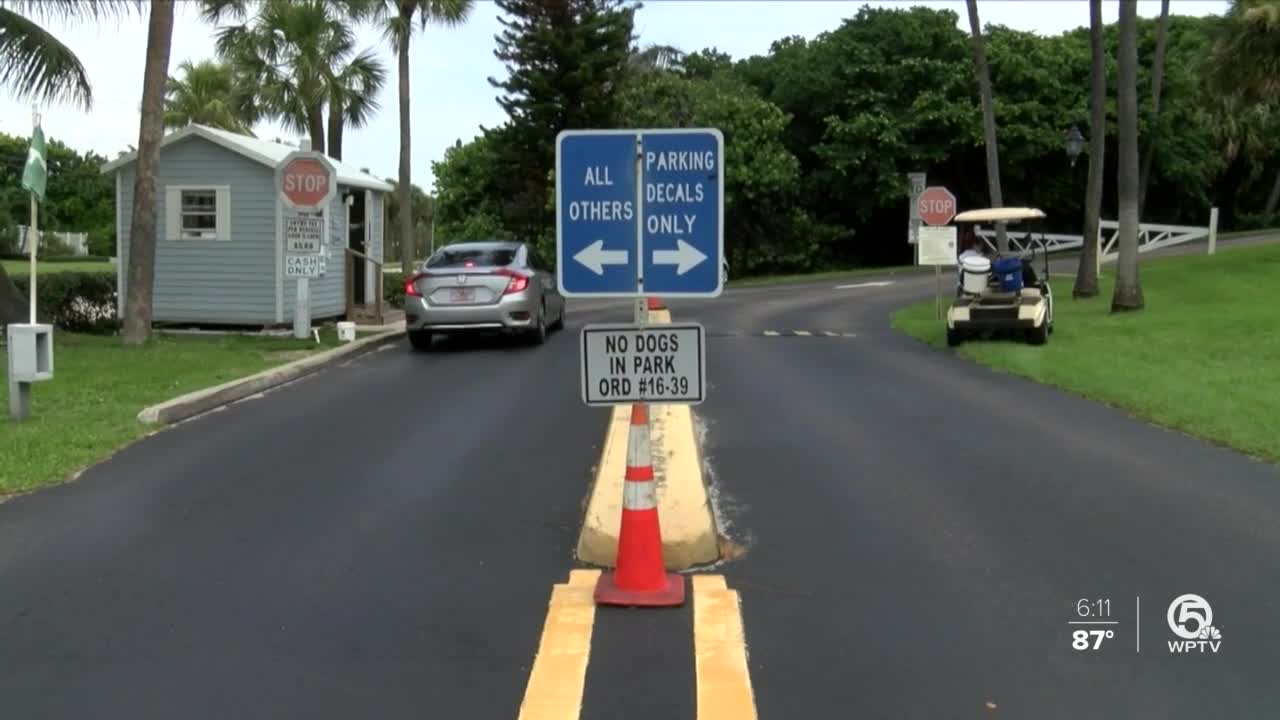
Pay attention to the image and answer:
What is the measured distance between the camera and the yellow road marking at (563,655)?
15.2 feet

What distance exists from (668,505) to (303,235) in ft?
37.6

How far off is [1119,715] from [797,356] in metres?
12.1

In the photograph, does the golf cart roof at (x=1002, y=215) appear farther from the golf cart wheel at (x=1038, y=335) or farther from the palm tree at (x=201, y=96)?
the palm tree at (x=201, y=96)

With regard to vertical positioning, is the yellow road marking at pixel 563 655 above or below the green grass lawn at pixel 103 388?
below

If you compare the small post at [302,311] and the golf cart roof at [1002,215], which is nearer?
the small post at [302,311]

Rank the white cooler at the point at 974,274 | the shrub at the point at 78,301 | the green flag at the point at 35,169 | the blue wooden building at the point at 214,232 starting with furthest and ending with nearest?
the blue wooden building at the point at 214,232
the shrub at the point at 78,301
the white cooler at the point at 974,274
the green flag at the point at 35,169

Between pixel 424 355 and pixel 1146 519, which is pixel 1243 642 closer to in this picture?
pixel 1146 519

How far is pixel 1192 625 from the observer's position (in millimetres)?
5434

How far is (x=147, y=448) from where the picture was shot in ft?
31.4

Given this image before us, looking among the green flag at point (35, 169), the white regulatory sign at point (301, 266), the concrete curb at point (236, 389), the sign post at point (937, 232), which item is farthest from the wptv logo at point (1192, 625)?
the sign post at point (937, 232)

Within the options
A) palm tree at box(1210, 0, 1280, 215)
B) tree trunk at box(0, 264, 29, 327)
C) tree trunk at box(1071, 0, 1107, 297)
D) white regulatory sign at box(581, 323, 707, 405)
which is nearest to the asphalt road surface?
white regulatory sign at box(581, 323, 707, 405)

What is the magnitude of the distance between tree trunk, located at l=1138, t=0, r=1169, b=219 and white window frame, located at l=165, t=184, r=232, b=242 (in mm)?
22719

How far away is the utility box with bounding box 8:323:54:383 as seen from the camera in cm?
1009

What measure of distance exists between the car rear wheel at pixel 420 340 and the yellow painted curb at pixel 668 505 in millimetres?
7912
